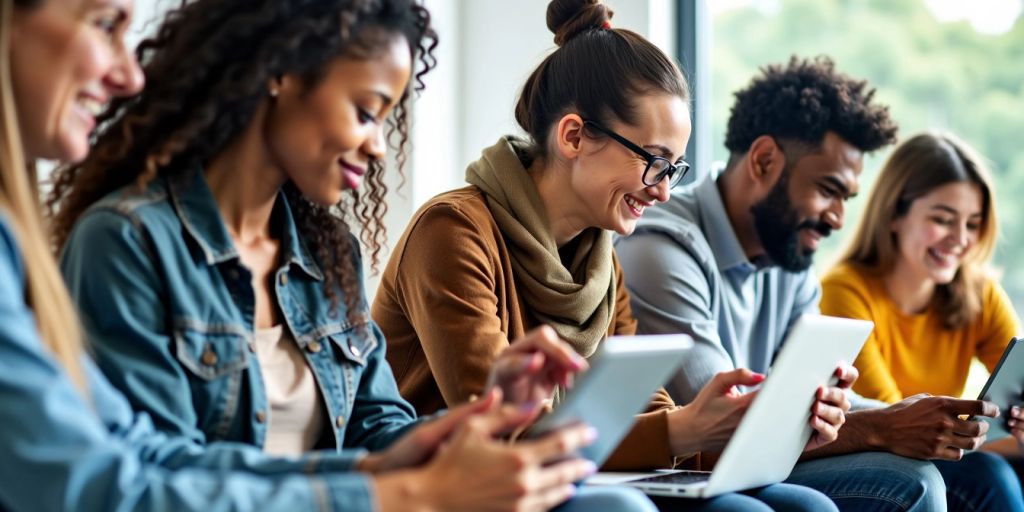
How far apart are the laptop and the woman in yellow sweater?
107 cm

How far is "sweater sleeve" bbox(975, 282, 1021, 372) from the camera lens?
2.74 m

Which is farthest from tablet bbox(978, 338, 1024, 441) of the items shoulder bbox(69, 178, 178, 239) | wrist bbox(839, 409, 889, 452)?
shoulder bbox(69, 178, 178, 239)

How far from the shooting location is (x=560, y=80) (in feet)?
6.46

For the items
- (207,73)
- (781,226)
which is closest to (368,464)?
(207,73)

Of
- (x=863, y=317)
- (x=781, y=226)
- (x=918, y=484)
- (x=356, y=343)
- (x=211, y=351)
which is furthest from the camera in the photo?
(x=863, y=317)

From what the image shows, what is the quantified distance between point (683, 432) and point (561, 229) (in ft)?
1.38

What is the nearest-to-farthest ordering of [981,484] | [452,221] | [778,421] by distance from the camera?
[778,421] → [452,221] → [981,484]

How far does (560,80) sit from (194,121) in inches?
33.7

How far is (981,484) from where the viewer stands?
7.17 feet

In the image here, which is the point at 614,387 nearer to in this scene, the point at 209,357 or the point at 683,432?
the point at 209,357

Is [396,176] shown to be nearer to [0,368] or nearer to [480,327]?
[480,327]

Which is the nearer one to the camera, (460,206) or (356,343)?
(356,343)

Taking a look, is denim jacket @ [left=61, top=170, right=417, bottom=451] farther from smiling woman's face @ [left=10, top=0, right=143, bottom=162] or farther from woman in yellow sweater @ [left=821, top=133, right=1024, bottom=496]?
woman in yellow sweater @ [left=821, top=133, right=1024, bottom=496]

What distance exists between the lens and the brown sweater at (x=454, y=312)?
1.67m
